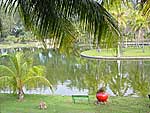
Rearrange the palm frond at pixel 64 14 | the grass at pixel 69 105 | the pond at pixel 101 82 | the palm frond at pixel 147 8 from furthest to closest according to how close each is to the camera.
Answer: the pond at pixel 101 82 → the grass at pixel 69 105 → the palm frond at pixel 147 8 → the palm frond at pixel 64 14

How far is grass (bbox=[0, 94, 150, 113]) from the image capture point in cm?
890

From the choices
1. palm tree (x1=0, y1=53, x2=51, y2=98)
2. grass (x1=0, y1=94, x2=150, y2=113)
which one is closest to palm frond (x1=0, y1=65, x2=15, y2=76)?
palm tree (x1=0, y1=53, x2=51, y2=98)

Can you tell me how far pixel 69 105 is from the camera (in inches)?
378

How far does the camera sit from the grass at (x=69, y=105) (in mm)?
8898

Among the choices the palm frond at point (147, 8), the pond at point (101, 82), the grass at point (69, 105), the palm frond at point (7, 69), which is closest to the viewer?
the palm frond at point (147, 8)

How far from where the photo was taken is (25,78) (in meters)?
10.7

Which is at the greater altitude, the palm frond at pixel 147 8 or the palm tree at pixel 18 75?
the palm frond at pixel 147 8

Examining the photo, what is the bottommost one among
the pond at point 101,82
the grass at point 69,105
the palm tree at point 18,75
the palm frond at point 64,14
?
the pond at point 101,82

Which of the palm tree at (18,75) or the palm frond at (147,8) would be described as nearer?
the palm frond at (147,8)

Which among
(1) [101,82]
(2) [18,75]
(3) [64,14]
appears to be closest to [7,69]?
(2) [18,75]

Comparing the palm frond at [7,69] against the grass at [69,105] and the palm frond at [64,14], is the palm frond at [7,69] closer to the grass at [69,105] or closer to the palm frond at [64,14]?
the grass at [69,105]

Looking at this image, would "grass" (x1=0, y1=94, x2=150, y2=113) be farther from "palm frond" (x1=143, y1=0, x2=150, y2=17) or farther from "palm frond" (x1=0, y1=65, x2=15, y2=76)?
"palm frond" (x1=143, y1=0, x2=150, y2=17)

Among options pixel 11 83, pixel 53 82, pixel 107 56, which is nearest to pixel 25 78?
pixel 11 83

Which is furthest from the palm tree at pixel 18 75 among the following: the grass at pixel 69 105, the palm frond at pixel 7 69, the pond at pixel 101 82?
the pond at pixel 101 82
